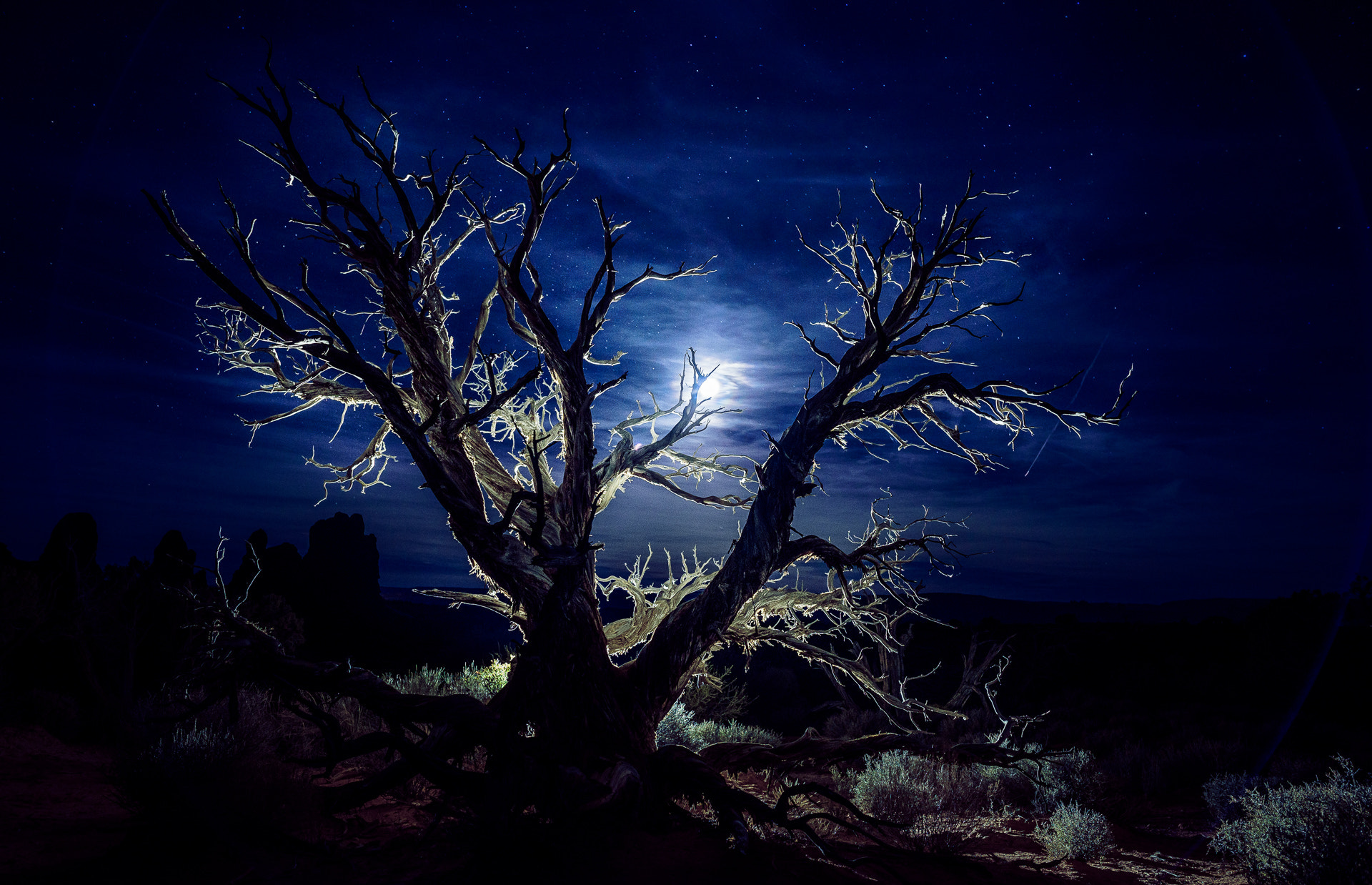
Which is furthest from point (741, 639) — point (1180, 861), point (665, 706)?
point (1180, 861)

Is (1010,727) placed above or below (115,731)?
above

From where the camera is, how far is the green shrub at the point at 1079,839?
19.8 ft

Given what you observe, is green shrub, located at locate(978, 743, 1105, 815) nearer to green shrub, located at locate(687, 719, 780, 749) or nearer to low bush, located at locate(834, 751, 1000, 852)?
low bush, located at locate(834, 751, 1000, 852)

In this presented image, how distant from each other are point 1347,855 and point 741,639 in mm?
5131

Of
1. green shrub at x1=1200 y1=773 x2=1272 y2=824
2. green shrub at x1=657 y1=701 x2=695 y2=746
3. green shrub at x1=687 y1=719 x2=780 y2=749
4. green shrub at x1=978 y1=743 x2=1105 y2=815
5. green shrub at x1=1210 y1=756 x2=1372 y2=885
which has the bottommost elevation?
green shrub at x1=687 y1=719 x2=780 y2=749

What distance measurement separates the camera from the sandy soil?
11.3 feet

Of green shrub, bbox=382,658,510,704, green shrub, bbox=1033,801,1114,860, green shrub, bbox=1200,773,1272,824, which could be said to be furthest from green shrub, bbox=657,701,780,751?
green shrub, bbox=1200,773,1272,824

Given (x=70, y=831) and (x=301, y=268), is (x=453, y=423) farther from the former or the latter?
(x=70, y=831)

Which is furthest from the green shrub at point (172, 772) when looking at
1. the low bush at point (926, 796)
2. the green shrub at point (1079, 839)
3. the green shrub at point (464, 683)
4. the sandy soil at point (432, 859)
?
the green shrub at point (1079, 839)

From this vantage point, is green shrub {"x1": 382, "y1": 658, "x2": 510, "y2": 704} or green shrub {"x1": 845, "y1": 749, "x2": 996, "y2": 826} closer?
green shrub {"x1": 845, "y1": 749, "x2": 996, "y2": 826}

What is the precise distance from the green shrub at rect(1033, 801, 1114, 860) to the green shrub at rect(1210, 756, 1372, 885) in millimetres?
1042

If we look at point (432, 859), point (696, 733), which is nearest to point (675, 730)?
point (696, 733)

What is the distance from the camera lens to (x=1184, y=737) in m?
12.3

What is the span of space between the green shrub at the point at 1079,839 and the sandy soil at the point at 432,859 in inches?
5.5
